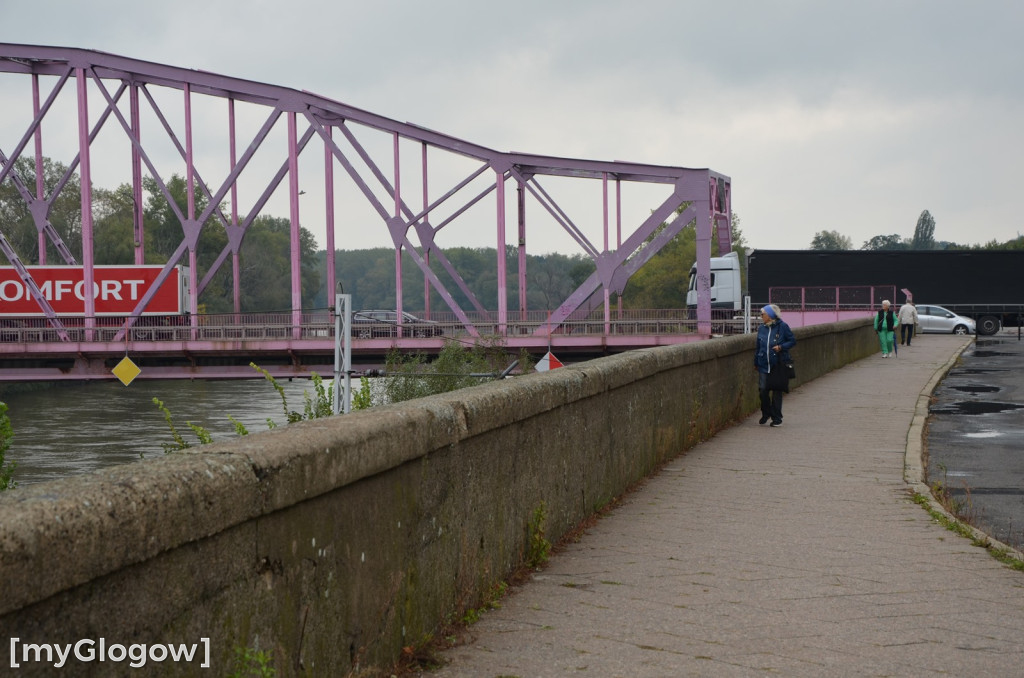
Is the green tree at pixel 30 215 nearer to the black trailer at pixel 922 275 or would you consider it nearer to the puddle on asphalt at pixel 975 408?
the black trailer at pixel 922 275

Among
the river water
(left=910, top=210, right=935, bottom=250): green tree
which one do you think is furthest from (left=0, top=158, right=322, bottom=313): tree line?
(left=910, top=210, right=935, bottom=250): green tree

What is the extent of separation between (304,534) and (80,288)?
55.1 metres

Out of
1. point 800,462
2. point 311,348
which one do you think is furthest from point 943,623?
point 311,348

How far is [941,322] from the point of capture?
53.2m

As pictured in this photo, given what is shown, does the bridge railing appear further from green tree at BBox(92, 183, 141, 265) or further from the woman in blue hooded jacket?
green tree at BBox(92, 183, 141, 265)

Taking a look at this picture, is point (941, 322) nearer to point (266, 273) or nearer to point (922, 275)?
point (922, 275)

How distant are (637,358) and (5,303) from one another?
51961 millimetres

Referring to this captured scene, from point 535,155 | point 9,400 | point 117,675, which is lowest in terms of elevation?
point 9,400

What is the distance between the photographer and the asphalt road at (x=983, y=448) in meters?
8.59

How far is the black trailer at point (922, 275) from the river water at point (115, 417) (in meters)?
21.6

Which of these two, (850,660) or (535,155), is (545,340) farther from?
(850,660)

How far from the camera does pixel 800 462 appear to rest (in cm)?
1035

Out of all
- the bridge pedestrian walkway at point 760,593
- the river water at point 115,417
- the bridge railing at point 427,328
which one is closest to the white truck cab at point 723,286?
the bridge railing at point 427,328

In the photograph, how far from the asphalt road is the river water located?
1563 cm
